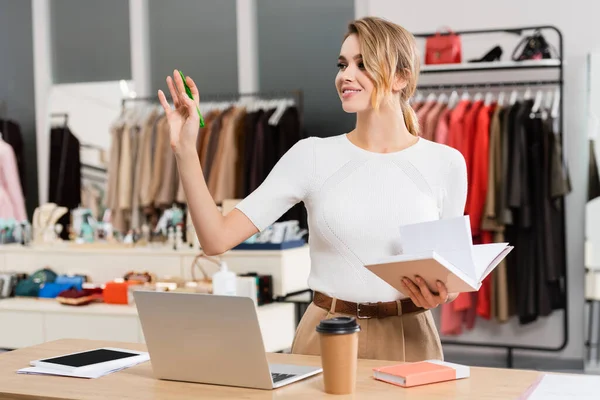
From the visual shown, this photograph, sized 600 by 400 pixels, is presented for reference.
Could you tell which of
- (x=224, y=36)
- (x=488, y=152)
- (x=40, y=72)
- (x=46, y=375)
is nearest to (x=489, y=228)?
(x=488, y=152)

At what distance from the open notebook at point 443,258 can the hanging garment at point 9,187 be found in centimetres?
555

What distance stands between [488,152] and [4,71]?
438 cm

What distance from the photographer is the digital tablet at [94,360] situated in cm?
202

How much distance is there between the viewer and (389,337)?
6.89 ft

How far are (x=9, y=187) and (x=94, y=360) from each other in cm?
523

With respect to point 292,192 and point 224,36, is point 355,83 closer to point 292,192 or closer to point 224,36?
point 292,192

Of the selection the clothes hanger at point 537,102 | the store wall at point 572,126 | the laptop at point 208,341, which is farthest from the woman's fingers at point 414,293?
the store wall at point 572,126

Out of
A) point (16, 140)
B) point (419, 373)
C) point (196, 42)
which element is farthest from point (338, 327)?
point (16, 140)

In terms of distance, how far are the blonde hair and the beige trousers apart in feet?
1.71

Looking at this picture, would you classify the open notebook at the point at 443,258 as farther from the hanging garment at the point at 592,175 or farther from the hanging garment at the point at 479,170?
the hanging garment at the point at 592,175

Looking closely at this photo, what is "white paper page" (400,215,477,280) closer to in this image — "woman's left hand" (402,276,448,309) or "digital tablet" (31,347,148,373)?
"woman's left hand" (402,276,448,309)

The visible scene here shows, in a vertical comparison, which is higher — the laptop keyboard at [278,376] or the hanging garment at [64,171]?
the hanging garment at [64,171]

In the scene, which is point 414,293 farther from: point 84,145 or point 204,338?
point 84,145

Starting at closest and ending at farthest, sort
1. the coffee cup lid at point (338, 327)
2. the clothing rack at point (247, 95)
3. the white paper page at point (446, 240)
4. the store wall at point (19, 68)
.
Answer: the coffee cup lid at point (338, 327), the white paper page at point (446, 240), the clothing rack at point (247, 95), the store wall at point (19, 68)
